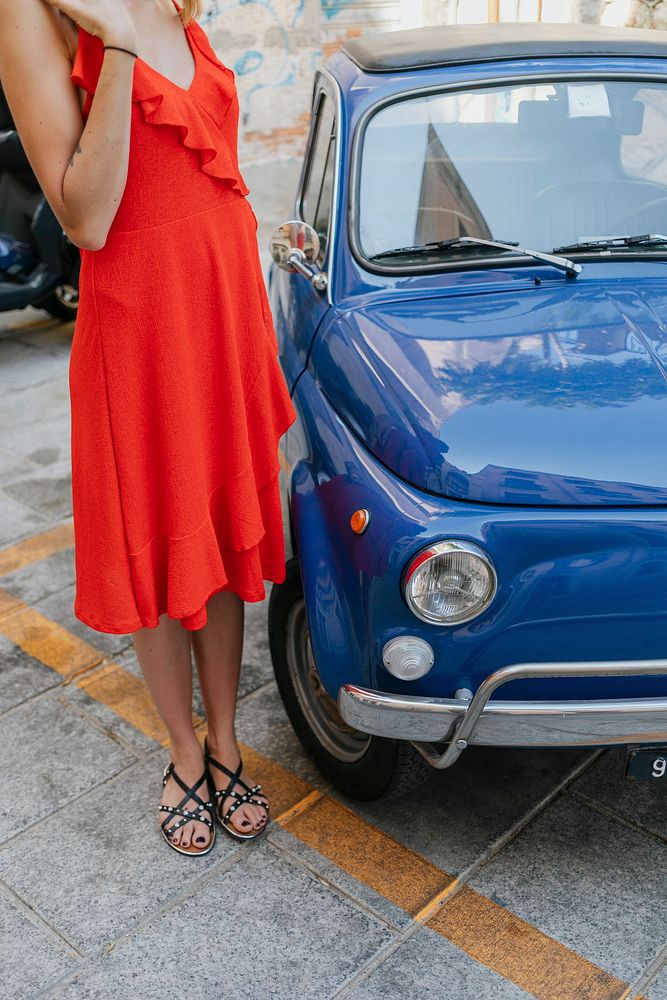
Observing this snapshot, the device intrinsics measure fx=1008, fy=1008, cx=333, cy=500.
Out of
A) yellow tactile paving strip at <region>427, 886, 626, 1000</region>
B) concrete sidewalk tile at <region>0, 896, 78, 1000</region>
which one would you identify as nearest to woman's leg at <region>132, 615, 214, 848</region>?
concrete sidewalk tile at <region>0, 896, 78, 1000</region>

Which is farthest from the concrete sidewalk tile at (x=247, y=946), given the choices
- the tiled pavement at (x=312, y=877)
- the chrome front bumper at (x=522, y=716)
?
the chrome front bumper at (x=522, y=716)

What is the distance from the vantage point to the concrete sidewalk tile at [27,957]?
230 cm

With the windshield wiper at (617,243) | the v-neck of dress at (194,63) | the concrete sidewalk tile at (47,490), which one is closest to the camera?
the v-neck of dress at (194,63)

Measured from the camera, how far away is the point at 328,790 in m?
Answer: 2.92

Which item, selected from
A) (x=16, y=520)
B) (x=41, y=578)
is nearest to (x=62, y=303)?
(x=16, y=520)

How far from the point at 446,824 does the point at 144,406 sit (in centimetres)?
141

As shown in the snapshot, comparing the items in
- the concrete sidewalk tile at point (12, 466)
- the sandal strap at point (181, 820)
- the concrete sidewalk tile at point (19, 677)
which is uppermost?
the sandal strap at point (181, 820)

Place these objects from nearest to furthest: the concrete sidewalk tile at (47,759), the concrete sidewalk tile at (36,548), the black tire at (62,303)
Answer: the concrete sidewalk tile at (47,759)
the concrete sidewalk tile at (36,548)
the black tire at (62,303)

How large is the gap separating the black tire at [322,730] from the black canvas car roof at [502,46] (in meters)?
1.73

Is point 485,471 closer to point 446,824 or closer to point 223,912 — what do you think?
point 446,824

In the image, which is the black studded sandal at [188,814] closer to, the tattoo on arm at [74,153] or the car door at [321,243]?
the car door at [321,243]

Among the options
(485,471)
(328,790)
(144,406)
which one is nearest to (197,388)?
(144,406)

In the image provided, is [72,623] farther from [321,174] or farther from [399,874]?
[321,174]

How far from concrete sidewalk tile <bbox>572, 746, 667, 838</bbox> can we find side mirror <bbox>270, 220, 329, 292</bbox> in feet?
5.39
